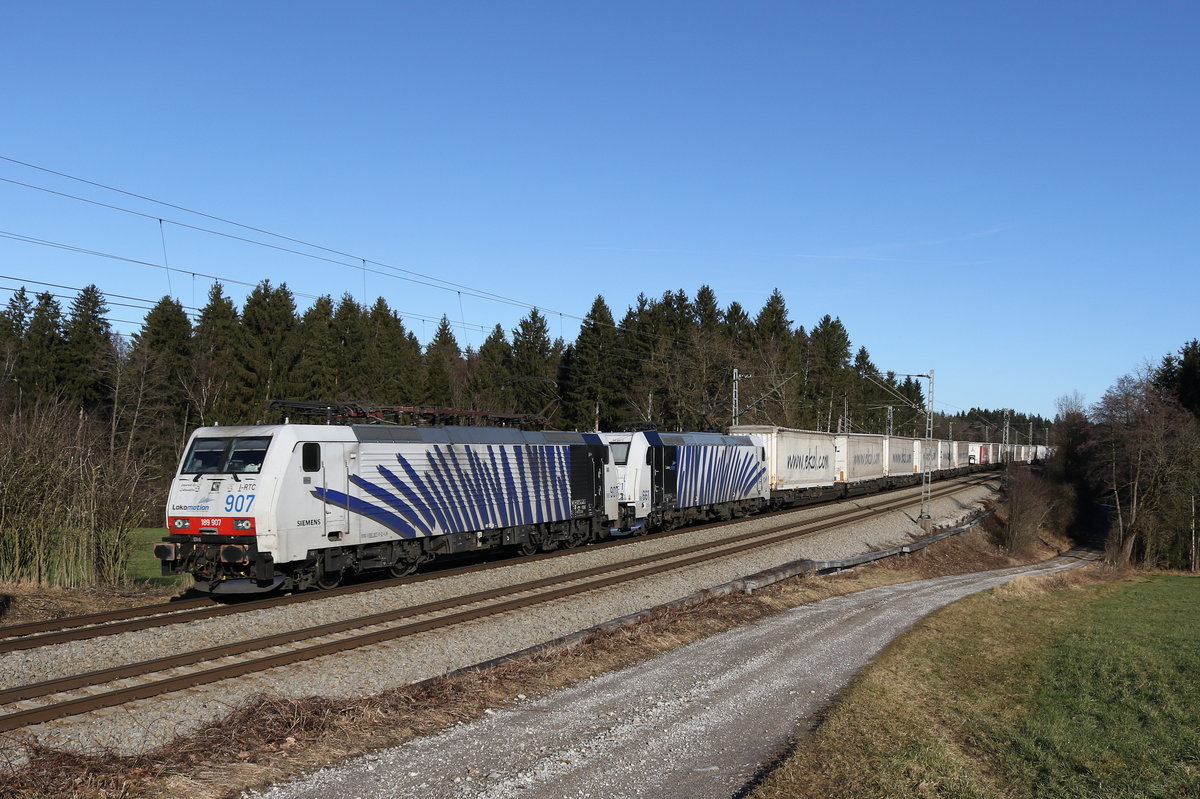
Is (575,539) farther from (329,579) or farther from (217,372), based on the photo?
(217,372)

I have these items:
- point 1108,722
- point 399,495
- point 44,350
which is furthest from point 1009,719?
point 44,350

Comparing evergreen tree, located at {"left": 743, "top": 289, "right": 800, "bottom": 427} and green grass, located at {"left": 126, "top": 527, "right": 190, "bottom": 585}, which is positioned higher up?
evergreen tree, located at {"left": 743, "top": 289, "right": 800, "bottom": 427}

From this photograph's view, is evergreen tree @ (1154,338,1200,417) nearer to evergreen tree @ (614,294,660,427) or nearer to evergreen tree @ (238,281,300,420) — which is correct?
evergreen tree @ (614,294,660,427)

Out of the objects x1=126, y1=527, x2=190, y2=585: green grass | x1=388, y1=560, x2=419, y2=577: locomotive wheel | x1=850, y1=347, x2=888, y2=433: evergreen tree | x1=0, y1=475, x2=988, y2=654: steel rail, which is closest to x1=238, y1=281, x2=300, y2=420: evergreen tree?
x1=126, y1=527, x2=190, y2=585: green grass

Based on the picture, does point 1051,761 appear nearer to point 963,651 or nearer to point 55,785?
point 963,651

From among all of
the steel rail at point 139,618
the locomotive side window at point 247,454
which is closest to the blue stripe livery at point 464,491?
the locomotive side window at point 247,454

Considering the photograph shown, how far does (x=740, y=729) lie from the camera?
9.34 meters

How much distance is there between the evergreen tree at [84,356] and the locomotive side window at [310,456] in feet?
144

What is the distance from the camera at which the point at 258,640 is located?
1272cm

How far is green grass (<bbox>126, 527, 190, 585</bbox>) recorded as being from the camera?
18.7 m

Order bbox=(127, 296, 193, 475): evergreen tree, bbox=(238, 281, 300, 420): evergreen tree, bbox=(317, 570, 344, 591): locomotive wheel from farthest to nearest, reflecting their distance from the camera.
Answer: bbox=(238, 281, 300, 420): evergreen tree
bbox=(127, 296, 193, 475): evergreen tree
bbox=(317, 570, 344, 591): locomotive wheel

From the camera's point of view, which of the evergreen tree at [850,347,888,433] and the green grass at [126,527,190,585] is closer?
the green grass at [126,527,190,585]

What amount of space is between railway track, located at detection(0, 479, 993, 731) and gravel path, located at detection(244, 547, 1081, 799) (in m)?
3.74

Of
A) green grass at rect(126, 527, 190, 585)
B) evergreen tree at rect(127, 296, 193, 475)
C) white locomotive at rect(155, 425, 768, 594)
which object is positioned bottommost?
green grass at rect(126, 527, 190, 585)
